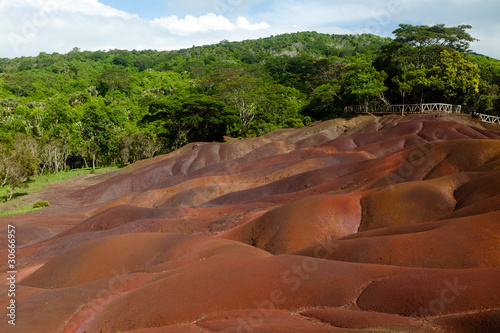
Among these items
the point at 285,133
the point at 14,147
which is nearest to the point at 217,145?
the point at 285,133

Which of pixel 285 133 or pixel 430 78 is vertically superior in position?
pixel 430 78

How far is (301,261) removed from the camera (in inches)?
415

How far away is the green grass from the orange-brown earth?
680cm

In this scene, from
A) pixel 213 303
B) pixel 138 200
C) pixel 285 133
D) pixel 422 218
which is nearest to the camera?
pixel 213 303

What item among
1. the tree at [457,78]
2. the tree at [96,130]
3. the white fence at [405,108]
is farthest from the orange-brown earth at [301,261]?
the tree at [96,130]

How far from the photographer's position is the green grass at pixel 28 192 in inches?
1430

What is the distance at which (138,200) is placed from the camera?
3575 centimetres

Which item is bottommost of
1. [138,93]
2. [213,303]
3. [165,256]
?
[165,256]

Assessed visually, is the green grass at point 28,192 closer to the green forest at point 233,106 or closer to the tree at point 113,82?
the green forest at point 233,106

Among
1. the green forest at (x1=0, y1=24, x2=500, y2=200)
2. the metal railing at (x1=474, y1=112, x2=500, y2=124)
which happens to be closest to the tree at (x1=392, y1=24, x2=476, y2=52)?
the green forest at (x1=0, y1=24, x2=500, y2=200)

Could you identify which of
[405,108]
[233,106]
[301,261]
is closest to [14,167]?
[233,106]

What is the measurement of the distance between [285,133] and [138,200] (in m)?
29.6

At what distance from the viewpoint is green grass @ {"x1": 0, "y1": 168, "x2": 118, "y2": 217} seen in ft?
119

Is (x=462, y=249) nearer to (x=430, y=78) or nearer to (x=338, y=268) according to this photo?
(x=338, y=268)
